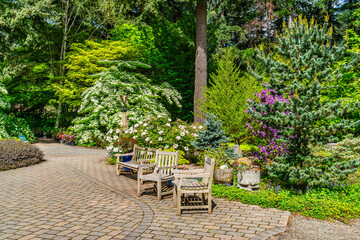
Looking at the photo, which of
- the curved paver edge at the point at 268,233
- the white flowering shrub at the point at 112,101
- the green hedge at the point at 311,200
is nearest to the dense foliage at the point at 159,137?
the green hedge at the point at 311,200

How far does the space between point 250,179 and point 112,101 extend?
10.3 m

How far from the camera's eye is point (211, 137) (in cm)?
805

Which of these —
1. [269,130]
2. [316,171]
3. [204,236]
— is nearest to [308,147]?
[316,171]

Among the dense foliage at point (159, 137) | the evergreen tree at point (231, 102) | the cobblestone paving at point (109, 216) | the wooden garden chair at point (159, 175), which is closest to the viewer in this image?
the cobblestone paving at point (109, 216)

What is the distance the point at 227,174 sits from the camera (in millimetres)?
6316

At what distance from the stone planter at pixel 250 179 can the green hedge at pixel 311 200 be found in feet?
0.67

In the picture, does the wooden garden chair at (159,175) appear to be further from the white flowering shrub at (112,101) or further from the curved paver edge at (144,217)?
the white flowering shrub at (112,101)

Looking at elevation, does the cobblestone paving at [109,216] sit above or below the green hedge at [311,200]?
below

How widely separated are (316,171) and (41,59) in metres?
20.6

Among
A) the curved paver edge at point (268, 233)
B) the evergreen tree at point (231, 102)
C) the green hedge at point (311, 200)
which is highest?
the evergreen tree at point (231, 102)

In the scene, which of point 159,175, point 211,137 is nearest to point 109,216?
point 159,175

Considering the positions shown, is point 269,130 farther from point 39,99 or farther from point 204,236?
point 39,99

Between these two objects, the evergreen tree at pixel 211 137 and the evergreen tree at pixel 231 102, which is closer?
the evergreen tree at pixel 211 137

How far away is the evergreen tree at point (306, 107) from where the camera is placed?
17.2ft
